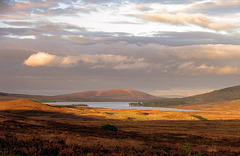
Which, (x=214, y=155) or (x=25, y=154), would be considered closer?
(x=25, y=154)

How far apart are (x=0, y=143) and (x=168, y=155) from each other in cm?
1048

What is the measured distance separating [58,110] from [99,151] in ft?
387

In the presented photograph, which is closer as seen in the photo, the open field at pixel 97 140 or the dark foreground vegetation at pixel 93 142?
the dark foreground vegetation at pixel 93 142

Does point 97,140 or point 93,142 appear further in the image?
point 97,140

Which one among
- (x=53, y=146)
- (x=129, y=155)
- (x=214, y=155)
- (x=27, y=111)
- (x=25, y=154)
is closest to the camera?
(x=25, y=154)

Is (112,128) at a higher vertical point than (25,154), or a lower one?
lower

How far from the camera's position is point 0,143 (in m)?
17.5

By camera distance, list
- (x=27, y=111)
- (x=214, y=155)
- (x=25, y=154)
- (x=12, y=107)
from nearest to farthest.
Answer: (x=25, y=154)
(x=214, y=155)
(x=27, y=111)
(x=12, y=107)

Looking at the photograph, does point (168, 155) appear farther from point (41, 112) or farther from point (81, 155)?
point (41, 112)

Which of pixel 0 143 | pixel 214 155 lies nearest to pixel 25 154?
pixel 0 143

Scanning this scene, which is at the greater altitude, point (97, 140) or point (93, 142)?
point (93, 142)

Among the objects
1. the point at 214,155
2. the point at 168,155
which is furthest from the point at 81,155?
the point at 214,155

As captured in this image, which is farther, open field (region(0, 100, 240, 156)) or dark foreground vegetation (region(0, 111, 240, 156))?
open field (region(0, 100, 240, 156))

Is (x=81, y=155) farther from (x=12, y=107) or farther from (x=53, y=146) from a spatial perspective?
(x=12, y=107)
